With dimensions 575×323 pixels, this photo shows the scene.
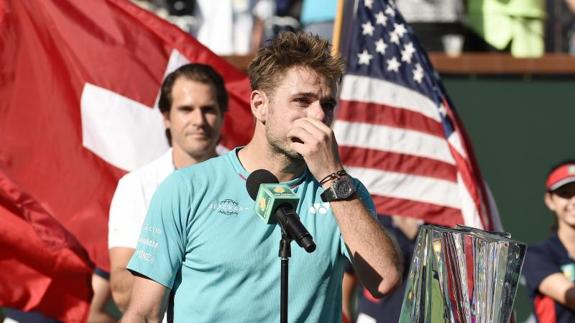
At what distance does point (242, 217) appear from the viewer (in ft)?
15.5

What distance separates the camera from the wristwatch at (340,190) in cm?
465

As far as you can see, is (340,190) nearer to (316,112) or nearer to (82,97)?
(316,112)

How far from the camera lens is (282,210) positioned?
4285 mm

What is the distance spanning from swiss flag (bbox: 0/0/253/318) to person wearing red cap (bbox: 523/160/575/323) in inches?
78.0

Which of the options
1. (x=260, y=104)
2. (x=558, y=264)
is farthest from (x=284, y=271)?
(x=558, y=264)

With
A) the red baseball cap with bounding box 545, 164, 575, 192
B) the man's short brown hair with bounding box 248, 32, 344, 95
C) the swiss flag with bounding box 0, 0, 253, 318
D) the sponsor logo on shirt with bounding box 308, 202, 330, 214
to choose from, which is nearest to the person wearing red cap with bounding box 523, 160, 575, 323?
the red baseball cap with bounding box 545, 164, 575, 192

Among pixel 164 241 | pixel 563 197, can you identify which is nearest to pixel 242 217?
pixel 164 241

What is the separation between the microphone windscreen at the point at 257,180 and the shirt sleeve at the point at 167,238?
239 mm

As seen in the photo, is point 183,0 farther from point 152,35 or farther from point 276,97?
point 276,97

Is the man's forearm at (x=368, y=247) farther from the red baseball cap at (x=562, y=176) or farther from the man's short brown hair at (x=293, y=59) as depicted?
the red baseball cap at (x=562, y=176)

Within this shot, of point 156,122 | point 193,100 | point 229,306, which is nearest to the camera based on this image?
point 229,306

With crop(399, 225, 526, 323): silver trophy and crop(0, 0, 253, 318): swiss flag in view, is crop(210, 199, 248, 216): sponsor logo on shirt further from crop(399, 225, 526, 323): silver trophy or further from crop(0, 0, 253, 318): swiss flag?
crop(0, 0, 253, 318): swiss flag

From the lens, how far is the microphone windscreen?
182 inches

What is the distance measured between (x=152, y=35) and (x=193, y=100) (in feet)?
2.90
